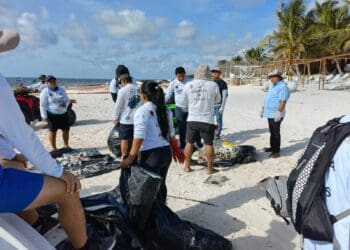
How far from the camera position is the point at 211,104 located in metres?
5.22

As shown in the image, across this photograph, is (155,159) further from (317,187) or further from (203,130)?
(317,187)

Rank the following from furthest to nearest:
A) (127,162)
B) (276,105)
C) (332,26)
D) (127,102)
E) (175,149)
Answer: (332,26)
(276,105)
(127,102)
(175,149)
(127,162)

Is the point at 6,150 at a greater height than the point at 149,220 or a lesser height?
greater

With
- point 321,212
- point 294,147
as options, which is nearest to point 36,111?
point 294,147

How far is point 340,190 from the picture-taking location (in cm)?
166

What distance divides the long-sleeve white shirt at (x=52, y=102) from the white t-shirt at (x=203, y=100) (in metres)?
2.64

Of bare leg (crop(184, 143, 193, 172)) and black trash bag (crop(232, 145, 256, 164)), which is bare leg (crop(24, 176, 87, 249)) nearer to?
bare leg (crop(184, 143, 193, 172))

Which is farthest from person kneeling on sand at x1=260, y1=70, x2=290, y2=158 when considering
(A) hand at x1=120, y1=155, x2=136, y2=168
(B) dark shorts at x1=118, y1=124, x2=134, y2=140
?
(A) hand at x1=120, y1=155, x2=136, y2=168

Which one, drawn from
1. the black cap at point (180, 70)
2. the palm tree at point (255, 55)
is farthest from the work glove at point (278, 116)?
the palm tree at point (255, 55)

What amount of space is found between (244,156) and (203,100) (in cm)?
149

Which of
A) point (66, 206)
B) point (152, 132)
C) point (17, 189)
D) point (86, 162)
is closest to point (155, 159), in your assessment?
point (152, 132)

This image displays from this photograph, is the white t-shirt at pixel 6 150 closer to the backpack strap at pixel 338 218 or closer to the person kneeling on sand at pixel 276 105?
the backpack strap at pixel 338 218

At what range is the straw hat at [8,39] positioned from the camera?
163 cm

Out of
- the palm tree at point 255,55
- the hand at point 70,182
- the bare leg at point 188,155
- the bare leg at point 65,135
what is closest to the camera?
the hand at point 70,182
